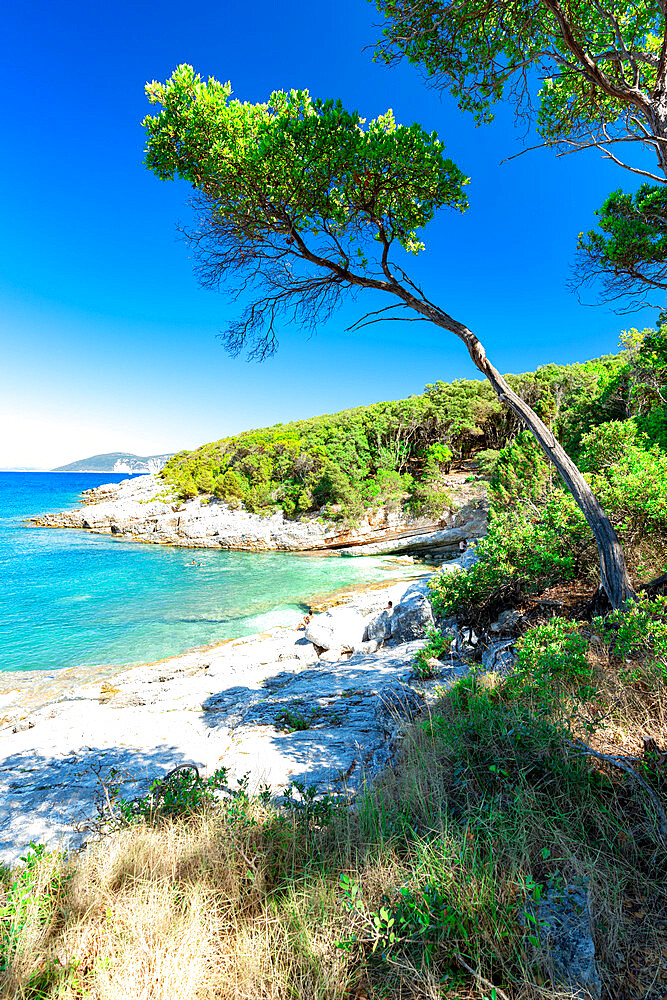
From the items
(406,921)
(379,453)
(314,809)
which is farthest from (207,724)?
(379,453)

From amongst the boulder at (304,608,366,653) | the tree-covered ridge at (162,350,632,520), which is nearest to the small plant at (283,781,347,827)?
Result: the boulder at (304,608,366,653)

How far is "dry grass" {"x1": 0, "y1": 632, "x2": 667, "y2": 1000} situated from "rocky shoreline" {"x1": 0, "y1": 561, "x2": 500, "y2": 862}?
35.2 inches

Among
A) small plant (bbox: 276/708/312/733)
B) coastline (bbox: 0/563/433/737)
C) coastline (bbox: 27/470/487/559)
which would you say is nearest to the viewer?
small plant (bbox: 276/708/312/733)

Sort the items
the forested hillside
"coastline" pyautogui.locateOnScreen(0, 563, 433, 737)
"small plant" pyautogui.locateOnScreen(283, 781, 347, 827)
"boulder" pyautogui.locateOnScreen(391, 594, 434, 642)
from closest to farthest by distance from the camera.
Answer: "small plant" pyautogui.locateOnScreen(283, 781, 347, 827) → "coastline" pyautogui.locateOnScreen(0, 563, 433, 737) → "boulder" pyautogui.locateOnScreen(391, 594, 434, 642) → the forested hillside

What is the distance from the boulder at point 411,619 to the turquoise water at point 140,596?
14.7 ft

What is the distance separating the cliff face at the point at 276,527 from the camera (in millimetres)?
21016

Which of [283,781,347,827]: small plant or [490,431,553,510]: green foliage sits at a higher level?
[490,431,553,510]: green foliage

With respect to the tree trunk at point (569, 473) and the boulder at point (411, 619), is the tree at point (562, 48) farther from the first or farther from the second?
the boulder at point (411, 619)

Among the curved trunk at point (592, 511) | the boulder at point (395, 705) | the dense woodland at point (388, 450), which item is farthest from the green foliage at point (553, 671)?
the dense woodland at point (388, 450)

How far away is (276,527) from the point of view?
24.7m

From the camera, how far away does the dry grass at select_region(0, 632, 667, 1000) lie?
63.3 inches

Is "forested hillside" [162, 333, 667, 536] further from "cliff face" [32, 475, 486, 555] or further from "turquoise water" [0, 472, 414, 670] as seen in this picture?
"turquoise water" [0, 472, 414, 670]

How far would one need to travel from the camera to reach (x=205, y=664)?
8766 mm

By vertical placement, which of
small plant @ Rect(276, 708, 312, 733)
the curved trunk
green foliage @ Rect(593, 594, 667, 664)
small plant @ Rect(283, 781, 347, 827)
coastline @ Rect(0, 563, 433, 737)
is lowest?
coastline @ Rect(0, 563, 433, 737)
